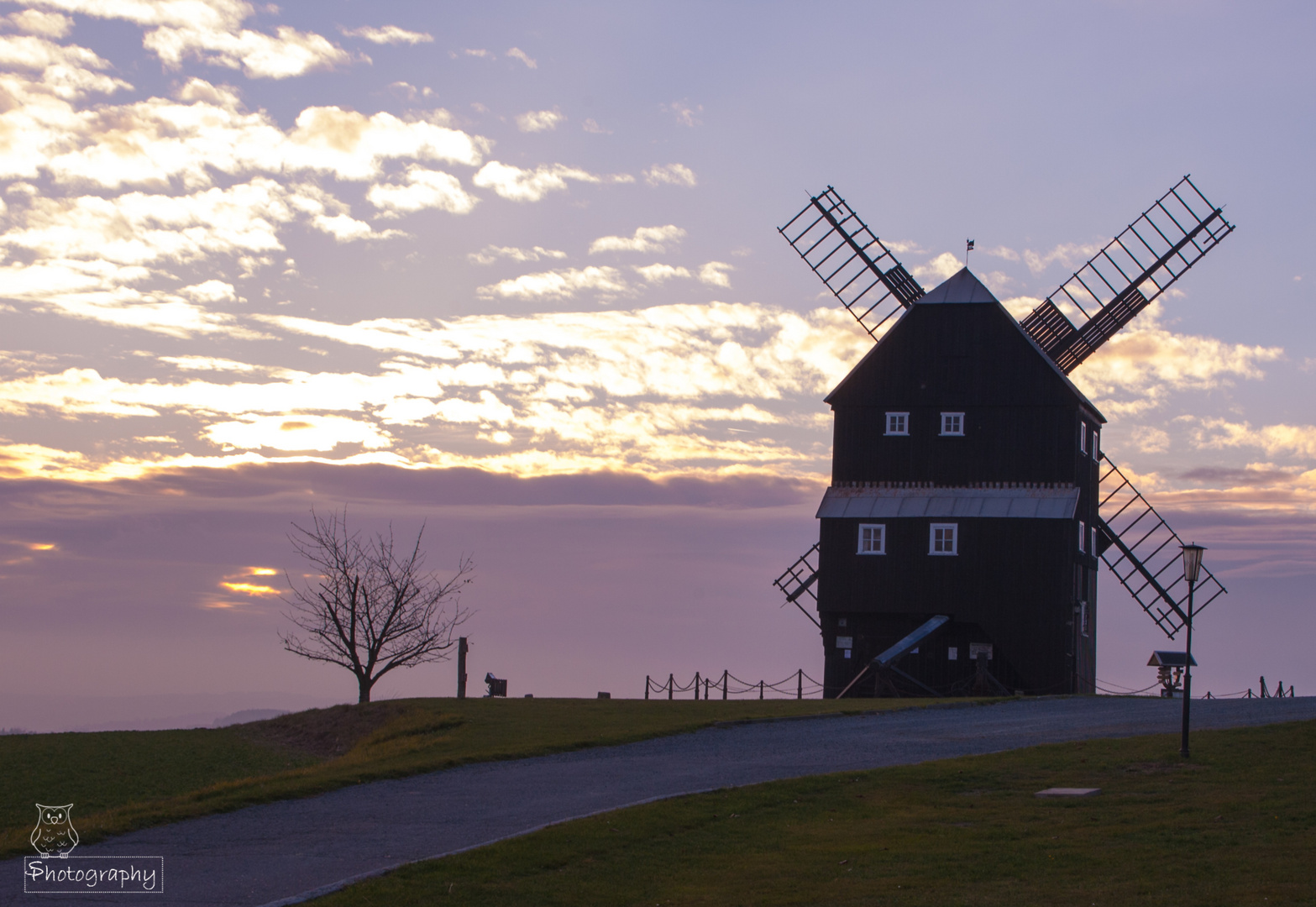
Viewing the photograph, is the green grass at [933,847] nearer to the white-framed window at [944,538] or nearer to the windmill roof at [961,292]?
the white-framed window at [944,538]

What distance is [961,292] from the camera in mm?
51375

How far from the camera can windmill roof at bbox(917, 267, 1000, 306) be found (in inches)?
2013

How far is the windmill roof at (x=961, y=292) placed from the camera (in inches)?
2013

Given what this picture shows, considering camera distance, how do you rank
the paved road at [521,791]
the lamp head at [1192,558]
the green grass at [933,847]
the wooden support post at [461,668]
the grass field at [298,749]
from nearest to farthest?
the green grass at [933,847] < the paved road at [521,791] < the grass field at [298,749] < the lamp head at [1192,558] < the wooden support post at [461,668]

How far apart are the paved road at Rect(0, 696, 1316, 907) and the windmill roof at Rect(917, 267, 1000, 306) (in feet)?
63.1

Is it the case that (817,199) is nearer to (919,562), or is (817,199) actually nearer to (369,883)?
(919,562)

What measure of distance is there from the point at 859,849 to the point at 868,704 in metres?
20.7

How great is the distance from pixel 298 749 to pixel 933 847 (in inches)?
994

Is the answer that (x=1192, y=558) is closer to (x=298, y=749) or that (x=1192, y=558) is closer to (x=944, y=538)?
(x=944, y=538)

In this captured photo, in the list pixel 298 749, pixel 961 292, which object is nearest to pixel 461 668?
pixel 298 749

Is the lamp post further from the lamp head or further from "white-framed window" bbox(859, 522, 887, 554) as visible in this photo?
"white-framed window" bbox(859, 522, 887, 554)

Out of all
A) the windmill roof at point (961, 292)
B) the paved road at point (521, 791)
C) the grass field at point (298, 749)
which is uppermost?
the windmill roof at point (961, 292)

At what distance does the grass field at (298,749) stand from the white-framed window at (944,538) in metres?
10.4

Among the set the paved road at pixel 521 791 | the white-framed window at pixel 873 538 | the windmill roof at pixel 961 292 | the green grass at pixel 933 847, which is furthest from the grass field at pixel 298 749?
the windmill roof at pixel 961 292
